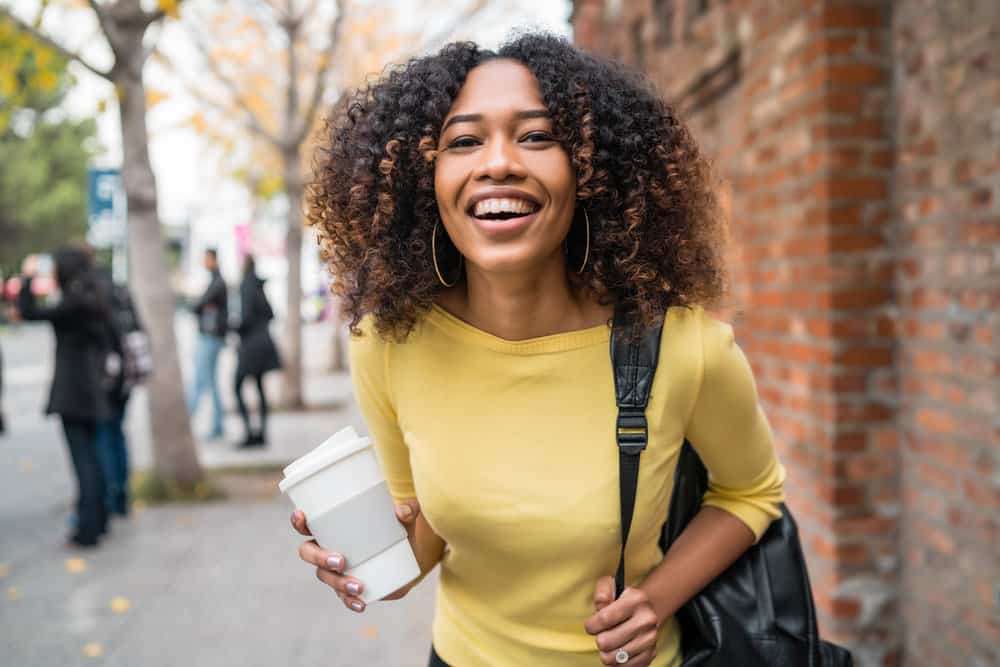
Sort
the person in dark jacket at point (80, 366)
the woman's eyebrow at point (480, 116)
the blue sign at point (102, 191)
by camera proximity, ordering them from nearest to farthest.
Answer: the woman's eyebrow at point (480, 116) < the person in dark jacket at point (80, 366) < the blue sign at point (102, 191)

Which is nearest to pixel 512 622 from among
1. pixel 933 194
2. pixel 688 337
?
pixel 688 337

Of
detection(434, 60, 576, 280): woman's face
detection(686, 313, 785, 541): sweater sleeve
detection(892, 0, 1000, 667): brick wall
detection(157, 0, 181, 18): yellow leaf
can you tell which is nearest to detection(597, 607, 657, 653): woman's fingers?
detection(686, 313, 785, 541): sweater sleeve

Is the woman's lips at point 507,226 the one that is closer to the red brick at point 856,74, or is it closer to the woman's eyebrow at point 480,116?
the woman's eyebrow at point 480,116

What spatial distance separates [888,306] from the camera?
3.38m

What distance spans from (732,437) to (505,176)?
637 millimetres

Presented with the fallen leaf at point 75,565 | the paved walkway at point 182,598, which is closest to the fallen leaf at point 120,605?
the paved walkway at point 182,598

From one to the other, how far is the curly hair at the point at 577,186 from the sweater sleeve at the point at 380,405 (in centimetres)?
6

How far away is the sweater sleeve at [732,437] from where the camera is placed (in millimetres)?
1705

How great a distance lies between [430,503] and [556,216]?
590 mm

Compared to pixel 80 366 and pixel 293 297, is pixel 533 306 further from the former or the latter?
pixel 293 297

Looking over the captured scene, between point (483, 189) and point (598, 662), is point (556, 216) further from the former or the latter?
point (598, 662)

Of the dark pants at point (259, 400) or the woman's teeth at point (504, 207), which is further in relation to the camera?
the dark pants at point (259, 400)

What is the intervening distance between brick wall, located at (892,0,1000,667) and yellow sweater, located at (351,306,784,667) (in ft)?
4.47

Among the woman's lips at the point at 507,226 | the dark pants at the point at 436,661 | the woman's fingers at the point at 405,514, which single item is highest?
the woman's lips at the point at 507,226
